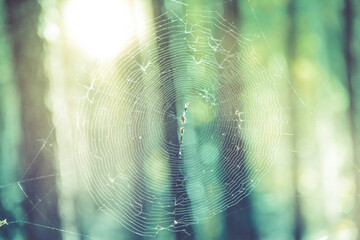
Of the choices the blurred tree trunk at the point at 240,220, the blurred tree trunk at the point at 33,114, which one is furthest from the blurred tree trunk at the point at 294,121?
the blurred tree trunk at the point at 33,114

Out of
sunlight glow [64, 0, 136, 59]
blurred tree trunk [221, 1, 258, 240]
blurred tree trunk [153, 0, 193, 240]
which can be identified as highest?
sunlight glow [64, 0, 136, 59]

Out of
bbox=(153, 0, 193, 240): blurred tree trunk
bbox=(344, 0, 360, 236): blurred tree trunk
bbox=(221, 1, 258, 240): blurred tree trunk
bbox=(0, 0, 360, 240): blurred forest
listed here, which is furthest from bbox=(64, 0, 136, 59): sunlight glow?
bbox=(344, 0, 360, 236): blurred tree trunk

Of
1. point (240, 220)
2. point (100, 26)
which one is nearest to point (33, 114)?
point (100, 26)

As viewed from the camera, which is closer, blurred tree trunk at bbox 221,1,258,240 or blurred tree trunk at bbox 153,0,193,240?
blurred tree trunk at bbox 153,0,193,240

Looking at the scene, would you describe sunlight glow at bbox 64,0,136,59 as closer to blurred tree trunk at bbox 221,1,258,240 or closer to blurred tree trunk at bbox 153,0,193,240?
blurred tree trunk at bbox 153,0,193,240

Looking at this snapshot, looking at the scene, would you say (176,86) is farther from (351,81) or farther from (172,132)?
(351,81)

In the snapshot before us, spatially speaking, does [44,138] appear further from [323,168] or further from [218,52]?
[323,168]

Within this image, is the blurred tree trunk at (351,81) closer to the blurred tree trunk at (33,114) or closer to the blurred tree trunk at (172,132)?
the blurred tree trunk at (172,132)

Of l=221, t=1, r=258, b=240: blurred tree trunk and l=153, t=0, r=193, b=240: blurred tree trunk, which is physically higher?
l=153, t=0, r=193, b=240: blurred tree trunk
